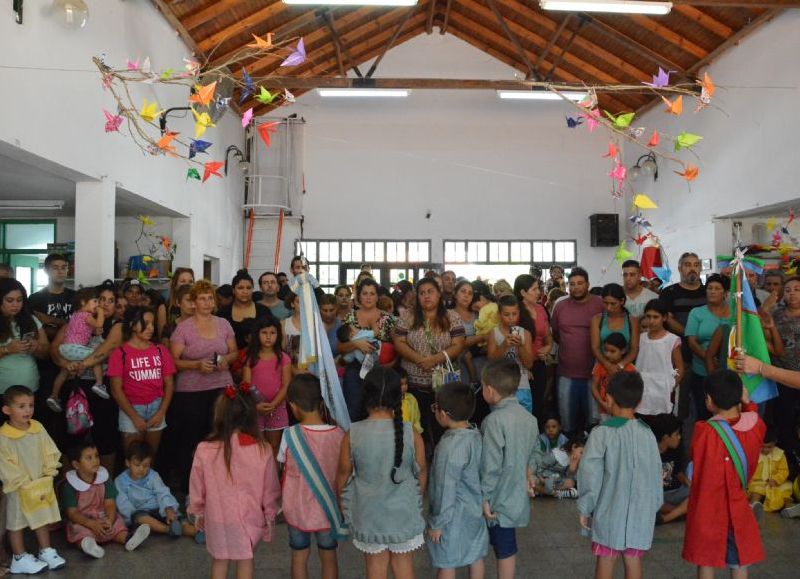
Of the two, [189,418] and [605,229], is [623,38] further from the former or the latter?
[189,418]

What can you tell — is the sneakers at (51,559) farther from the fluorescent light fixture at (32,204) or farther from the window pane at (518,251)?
the window pane at (518,251)

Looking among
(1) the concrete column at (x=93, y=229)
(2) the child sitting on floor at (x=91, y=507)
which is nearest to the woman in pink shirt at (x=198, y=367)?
(2) the child sitting on floor at (x=91, y=507)

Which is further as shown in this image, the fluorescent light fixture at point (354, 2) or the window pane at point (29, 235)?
the window pane at point (29, 235)

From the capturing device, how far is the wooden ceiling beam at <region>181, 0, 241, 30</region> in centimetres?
817

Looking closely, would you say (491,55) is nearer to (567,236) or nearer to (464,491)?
(567,236)

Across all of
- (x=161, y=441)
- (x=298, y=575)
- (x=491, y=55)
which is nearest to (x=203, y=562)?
(x=298, y=575)

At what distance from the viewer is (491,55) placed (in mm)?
12086

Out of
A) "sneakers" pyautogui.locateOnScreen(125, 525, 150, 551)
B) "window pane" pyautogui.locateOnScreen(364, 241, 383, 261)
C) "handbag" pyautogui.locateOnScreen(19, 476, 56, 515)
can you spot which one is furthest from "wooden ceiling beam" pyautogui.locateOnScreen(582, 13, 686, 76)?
"handbag" pyautogui.locateOnScreen(19, 476, 56, 515)

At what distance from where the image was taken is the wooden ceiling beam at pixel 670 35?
349 inches

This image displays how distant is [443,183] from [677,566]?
9.76 m

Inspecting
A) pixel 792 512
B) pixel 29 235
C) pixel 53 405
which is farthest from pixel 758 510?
pixel 29 235

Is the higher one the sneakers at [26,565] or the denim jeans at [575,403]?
the denim jeans at [575,403]

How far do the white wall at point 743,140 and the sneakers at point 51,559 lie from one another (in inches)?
298

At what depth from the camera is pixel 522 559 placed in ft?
10.9
